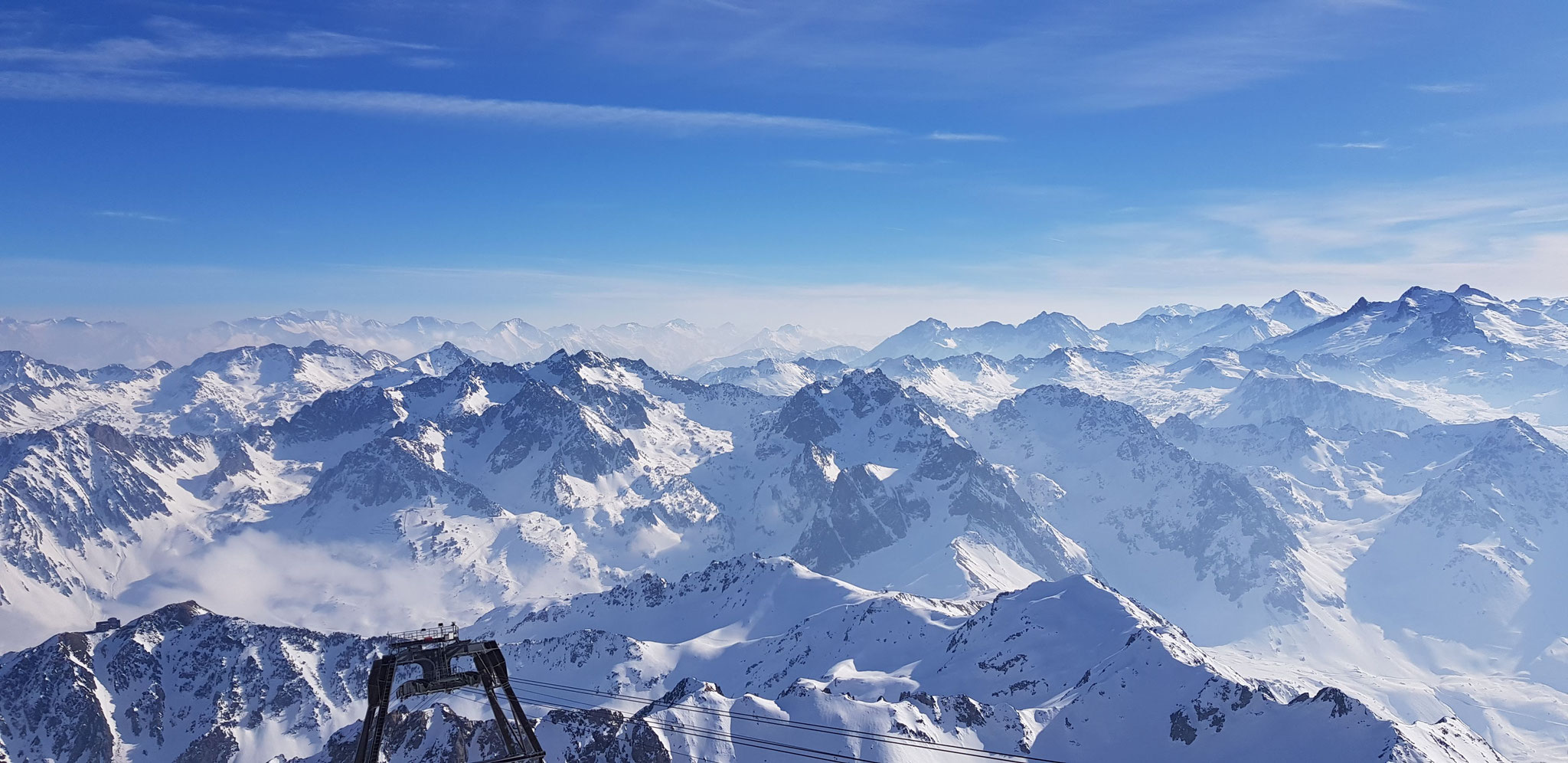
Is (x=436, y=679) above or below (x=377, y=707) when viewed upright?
above

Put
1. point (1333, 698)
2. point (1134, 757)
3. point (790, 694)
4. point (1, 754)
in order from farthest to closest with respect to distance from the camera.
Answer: point (1, 754)
point (790, 694)
point (1134, 757)
point (1333, 698)

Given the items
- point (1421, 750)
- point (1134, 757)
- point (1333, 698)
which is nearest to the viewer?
point (1421, 750)

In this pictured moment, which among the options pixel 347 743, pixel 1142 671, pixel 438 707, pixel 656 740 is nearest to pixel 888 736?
pixel 656 740

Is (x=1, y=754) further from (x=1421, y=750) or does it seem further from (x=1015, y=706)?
(x=1421, y=750)

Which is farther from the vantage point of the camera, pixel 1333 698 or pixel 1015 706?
pixel 1015 706

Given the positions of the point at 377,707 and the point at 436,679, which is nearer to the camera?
the point at 377,707

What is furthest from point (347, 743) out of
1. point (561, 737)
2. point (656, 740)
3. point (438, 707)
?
point (656, 740)

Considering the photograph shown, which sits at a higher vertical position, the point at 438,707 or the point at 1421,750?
the point at 1421,750

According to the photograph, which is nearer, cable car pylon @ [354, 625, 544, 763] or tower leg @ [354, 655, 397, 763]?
tower leg @ [354, 655, 397, 763]

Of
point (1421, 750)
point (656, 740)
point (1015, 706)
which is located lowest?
point (1015, 706)

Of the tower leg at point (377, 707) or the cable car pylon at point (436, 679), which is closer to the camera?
the tower leg at point (377, 707)
